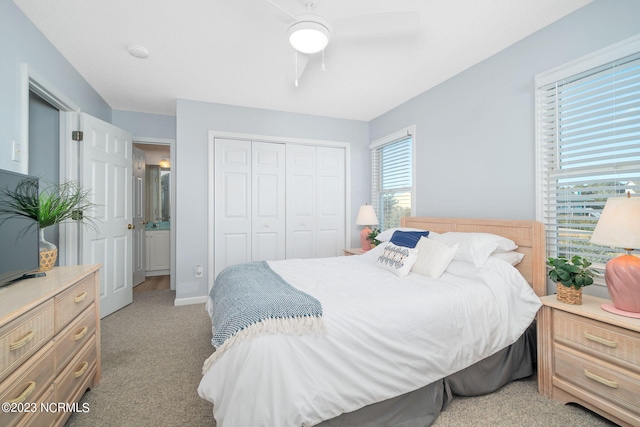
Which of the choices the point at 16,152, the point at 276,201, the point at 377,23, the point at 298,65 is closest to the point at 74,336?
the point at 16,152

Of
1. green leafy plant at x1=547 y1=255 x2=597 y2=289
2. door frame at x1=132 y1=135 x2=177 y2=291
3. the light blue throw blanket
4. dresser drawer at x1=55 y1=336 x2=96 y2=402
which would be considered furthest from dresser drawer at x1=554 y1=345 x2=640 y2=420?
door frame at x1=132 y1=135 x2=177 y2=291

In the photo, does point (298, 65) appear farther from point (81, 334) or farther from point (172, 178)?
point (172, 178)

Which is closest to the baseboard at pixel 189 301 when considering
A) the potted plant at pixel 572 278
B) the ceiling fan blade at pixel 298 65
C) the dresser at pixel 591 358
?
the ceiling fan blade at pixel 298 65

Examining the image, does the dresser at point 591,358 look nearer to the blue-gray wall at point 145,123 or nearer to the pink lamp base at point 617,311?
the pink lamp base at point 617,311

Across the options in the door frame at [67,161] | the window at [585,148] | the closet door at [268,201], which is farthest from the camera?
the closet door at [268,201]

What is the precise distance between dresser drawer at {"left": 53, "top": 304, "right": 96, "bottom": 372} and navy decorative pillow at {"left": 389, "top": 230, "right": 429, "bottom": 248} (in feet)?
7.78

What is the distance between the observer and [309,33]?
1714 mm

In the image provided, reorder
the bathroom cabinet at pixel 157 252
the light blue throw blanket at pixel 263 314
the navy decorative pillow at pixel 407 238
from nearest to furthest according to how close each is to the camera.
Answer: the light blue throw blanket at pixel 263 314 → the navy decorative pillow at pixel 407 238 → the bathroom cabinet at pixel 157 252

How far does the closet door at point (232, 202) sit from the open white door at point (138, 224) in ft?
5.55

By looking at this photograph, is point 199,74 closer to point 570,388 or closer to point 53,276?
point 53,276

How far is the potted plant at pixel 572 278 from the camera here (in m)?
1.67

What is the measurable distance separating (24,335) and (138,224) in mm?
3958

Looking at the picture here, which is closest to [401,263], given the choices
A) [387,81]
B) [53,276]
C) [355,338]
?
[355,338]

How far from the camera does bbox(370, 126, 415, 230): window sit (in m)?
3.66
